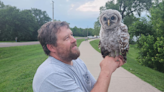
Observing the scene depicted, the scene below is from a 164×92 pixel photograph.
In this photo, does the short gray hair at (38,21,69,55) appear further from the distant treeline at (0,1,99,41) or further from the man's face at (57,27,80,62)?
the distant treeline at (0,1,99,41)

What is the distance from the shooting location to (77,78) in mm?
1285

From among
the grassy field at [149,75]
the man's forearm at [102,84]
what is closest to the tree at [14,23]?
the grassy field at [149,75]

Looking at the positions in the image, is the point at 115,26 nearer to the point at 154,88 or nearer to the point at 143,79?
the point at 154,88

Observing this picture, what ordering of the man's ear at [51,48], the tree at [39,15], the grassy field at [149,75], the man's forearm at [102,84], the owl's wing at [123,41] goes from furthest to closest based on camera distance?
1. the tree at [39,15]
2. the grassy field at [149,75]
3. the owl's wing at [123,41]
4. the man's ear at [51,48]
5. the man's forearm at [102,84]

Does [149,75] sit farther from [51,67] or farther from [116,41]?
[51,67]

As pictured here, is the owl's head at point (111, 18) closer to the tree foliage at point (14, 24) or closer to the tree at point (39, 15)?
the tree foliage at point (14, 24)

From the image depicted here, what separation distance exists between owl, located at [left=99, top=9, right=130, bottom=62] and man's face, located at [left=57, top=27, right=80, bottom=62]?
2.87ft

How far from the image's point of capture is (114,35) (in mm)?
1941

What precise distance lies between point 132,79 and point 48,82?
423 cm

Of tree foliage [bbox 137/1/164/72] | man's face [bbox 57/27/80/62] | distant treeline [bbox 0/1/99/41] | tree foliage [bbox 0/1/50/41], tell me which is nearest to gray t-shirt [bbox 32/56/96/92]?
man's face [bbox 57/27/80/62]

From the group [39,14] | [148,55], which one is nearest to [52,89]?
[148,55]

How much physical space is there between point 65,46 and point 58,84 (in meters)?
0.40

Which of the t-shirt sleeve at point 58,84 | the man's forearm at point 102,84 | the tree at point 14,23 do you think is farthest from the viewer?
the tree at point 14,23

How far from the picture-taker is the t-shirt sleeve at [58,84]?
1033mm
